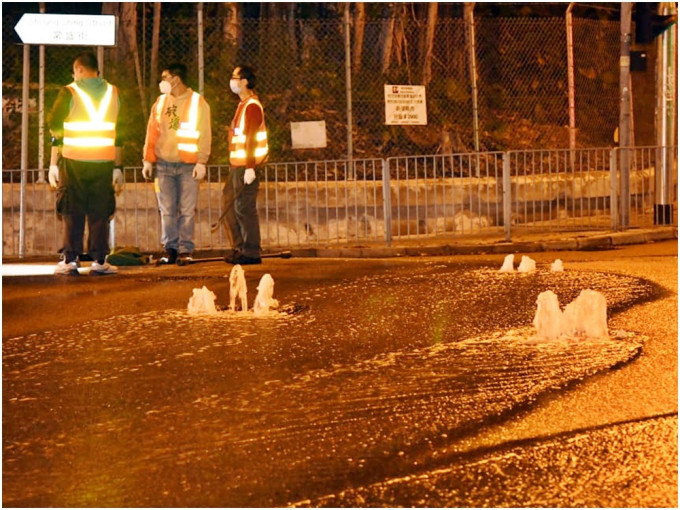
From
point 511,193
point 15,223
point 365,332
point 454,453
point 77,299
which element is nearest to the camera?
point 454,453

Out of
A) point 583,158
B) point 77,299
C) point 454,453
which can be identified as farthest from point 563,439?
point 583,158

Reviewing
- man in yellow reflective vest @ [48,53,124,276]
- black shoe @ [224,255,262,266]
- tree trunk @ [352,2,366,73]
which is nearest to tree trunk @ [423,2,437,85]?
tree trunk @ [352,2,366,73]

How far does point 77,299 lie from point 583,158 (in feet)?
30.0

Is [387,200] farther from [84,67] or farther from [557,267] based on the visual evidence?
[84,67]

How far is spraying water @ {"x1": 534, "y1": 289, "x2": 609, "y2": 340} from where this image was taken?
332 inches

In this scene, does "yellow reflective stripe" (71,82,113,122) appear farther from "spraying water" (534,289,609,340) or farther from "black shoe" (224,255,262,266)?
"spraying water" (534,289,609,340)

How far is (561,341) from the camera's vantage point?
8.37 metres

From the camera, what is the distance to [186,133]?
1429cm

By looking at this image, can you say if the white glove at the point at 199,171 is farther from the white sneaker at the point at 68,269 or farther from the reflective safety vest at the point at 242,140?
the white sneaker at the point at 68,269

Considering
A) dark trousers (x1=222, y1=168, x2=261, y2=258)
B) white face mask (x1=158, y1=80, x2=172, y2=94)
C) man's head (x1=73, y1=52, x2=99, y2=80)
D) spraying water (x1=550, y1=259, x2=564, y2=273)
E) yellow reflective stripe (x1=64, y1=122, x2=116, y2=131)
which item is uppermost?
man's head (x1=73, y1=52, x2=99, y2=80)

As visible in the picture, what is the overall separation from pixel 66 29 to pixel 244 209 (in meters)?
4.04

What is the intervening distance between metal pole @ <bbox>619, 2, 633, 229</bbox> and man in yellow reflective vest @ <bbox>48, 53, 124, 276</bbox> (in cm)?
723

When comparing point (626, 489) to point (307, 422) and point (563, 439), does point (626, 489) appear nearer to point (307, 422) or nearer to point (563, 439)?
point (563, 439)

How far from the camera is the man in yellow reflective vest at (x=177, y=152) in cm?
1424
